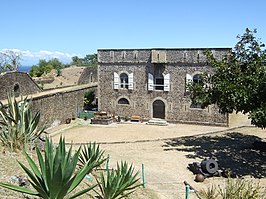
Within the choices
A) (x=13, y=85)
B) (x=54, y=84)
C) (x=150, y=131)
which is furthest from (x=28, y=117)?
(x=54, y=84)

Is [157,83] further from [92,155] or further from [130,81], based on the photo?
[92,155]

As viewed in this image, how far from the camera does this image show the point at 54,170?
4.46 meters

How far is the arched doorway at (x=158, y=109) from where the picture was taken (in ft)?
81.5

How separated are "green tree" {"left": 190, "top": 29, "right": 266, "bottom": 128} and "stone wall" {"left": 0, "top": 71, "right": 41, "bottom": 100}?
1369 centimetres

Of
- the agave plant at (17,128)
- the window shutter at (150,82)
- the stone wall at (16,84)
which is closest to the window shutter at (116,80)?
the window shutter at (150,82)

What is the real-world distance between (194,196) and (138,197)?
2339 mm

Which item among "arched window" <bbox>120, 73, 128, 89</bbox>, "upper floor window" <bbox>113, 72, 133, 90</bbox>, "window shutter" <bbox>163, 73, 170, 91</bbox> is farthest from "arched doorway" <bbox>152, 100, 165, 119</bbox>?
"arched window" <bbox>120, 73, 128, 89</bbox>

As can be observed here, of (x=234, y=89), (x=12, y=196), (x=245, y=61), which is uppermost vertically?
(x=245, y=61)

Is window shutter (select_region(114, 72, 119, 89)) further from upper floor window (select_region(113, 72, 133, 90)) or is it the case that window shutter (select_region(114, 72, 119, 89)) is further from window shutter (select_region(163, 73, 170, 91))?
window shutter (select_region(163, 73, 170, 91))

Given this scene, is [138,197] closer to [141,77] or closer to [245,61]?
[245,61]

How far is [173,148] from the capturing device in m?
15.8

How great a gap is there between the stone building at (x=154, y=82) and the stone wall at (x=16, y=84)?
595 centimetres

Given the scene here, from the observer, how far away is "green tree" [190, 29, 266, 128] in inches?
488

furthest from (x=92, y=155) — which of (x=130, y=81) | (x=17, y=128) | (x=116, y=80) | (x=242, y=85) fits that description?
(x=116, y=80)
